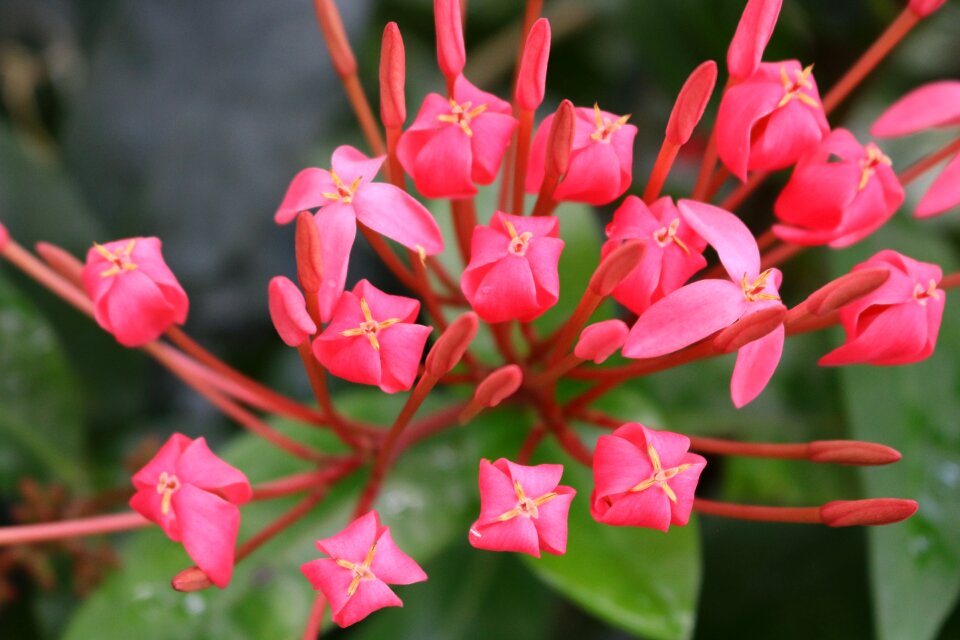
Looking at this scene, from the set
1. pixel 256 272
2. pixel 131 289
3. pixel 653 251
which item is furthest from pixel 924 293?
pixel 256 272

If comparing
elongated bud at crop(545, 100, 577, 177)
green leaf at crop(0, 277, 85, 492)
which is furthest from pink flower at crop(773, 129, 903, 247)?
green leaf at crop(0, 277, 85, 492)

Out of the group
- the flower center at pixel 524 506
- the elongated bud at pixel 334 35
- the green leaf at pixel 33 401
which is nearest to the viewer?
the flower center at pixel 524 506

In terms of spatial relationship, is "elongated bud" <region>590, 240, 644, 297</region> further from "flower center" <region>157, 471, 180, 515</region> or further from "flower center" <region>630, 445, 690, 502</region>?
"flower center" <region>157, 471, 180, 515</region>

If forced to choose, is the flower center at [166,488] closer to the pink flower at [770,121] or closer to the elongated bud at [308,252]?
the elongated bud at [308,252]

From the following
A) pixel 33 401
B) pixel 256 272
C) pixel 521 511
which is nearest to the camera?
pixel 521 511

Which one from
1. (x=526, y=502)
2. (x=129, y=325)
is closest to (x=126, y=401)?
(x=129, y=325)

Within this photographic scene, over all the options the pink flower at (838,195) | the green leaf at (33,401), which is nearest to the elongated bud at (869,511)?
the pink flower at (838,195)

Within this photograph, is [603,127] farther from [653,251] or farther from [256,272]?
[256,272]
